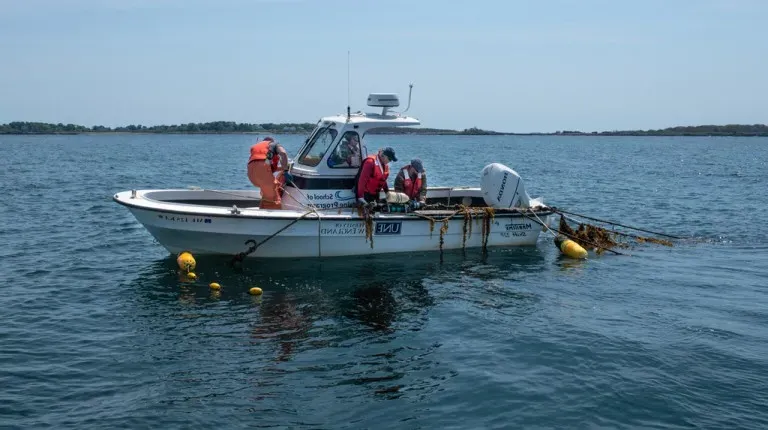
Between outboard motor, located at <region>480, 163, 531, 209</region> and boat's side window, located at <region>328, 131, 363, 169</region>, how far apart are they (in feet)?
10.2

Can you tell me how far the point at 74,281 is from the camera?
1395 cm

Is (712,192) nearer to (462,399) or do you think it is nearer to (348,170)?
(348,170)

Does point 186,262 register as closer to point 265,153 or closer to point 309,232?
point 309,232

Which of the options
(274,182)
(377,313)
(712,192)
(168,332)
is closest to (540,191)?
(712,192)

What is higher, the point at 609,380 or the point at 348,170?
the point at 348,170

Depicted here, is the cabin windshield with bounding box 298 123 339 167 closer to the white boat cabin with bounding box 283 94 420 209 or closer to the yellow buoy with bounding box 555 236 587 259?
the white boat cabin with bounding box 283 94 420 209

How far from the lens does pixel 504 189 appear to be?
1706 centimetres

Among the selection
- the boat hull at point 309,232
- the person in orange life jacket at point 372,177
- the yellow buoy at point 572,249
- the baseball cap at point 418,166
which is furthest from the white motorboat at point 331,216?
the baseball cap at point 418,166

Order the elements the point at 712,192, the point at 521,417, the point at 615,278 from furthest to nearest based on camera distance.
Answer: the point at 712,192, the point at 615,278, the point at 521,417

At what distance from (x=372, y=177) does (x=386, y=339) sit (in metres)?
5.07

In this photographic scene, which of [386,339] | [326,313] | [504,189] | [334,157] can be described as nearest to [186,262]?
[326,313]

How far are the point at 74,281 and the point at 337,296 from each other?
199 inches

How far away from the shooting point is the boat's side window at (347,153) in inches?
623

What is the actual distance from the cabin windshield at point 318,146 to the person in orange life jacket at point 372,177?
1.00 meters
